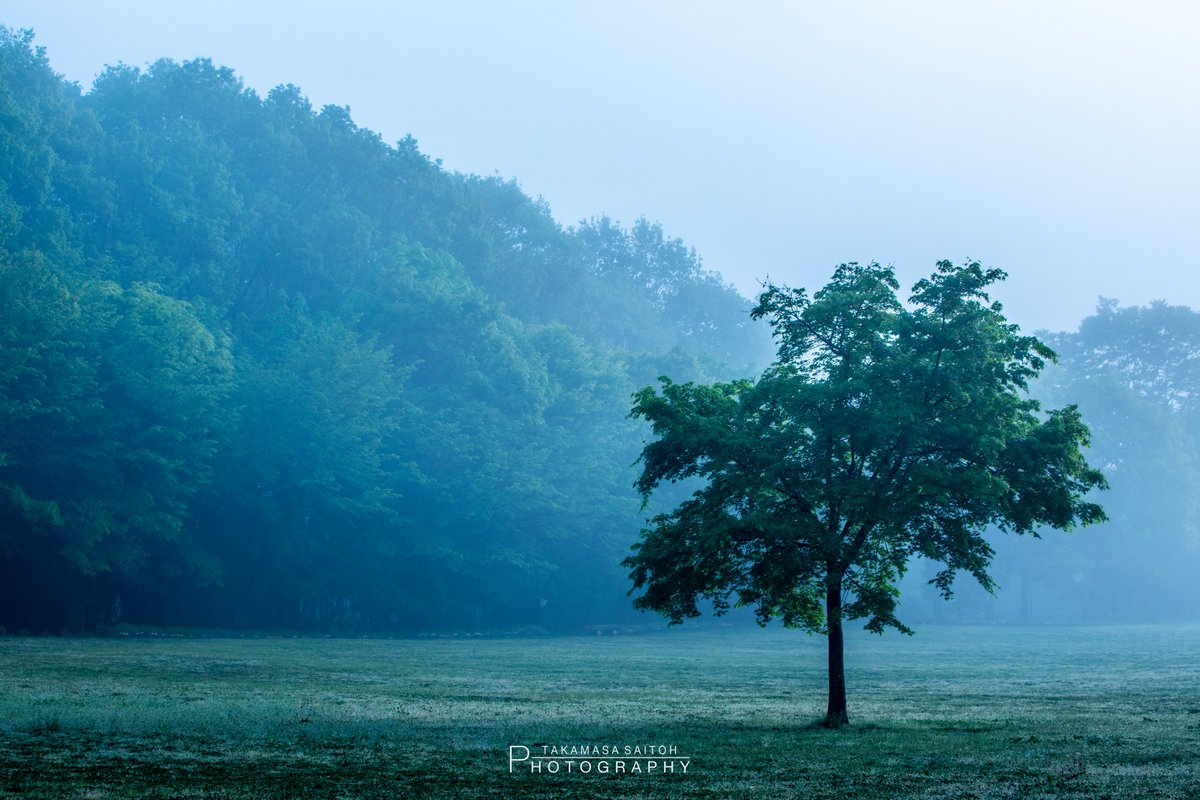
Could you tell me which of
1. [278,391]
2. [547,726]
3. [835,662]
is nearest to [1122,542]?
[278,391]

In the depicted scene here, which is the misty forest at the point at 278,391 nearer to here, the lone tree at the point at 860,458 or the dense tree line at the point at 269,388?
the dense tree line at the point at 269,388

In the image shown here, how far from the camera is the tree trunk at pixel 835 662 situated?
25438 mm

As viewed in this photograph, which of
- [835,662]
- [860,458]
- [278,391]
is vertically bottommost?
[835,662]

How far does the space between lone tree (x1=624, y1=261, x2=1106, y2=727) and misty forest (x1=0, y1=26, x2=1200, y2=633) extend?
15.4 m

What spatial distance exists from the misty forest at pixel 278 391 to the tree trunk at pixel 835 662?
53.6 ft

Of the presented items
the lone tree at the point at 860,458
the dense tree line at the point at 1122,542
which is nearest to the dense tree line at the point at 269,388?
the lone tree at the point at 860,458

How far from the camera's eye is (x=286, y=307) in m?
83.2

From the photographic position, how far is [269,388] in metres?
70.9

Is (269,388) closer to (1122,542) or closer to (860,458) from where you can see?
(860,458)

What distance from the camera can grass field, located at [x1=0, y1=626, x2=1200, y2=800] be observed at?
16.2 m

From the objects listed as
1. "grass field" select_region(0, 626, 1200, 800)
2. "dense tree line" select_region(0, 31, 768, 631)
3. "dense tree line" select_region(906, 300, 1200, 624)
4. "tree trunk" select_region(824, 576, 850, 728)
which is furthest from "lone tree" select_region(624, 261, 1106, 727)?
"dense tree line" select_region(906, 300, 1200, 624)

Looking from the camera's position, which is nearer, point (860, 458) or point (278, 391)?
point (860, 458)

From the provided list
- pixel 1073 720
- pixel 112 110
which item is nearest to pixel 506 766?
pixel 1073 720

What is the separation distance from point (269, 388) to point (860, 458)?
52353 mm
